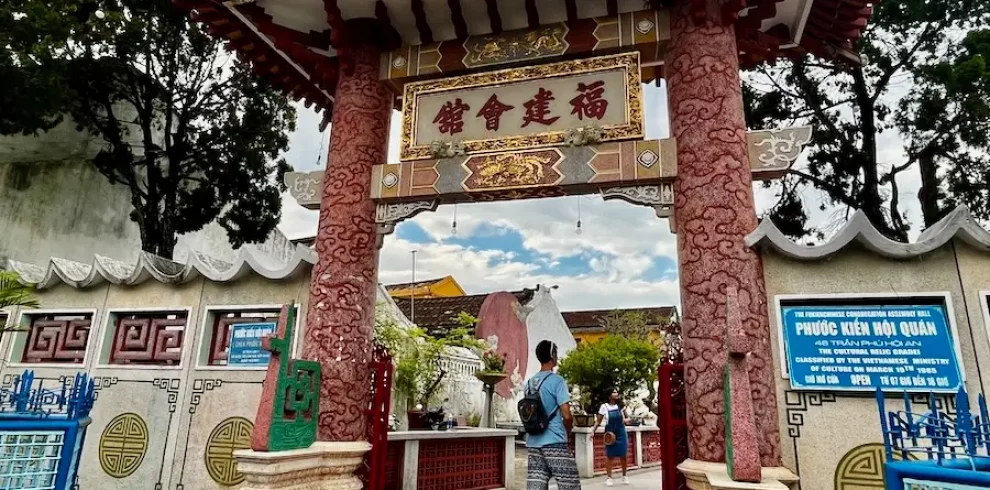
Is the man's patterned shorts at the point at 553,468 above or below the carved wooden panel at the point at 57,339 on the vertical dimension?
below

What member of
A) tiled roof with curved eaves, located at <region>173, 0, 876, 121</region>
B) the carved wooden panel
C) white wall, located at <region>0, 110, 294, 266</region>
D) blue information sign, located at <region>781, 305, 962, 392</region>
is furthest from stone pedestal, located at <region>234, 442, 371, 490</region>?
white wall, located at <region>0, 110, 294, 266</region>

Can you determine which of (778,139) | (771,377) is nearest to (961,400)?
(771,377)

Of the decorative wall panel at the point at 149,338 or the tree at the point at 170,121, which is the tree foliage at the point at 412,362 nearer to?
the decorative wall panel at the point at 149,338

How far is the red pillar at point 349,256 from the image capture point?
4.85m

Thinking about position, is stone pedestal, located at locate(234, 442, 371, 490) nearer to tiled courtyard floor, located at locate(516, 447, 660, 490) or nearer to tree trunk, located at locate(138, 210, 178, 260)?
tiled courtyard floor, located at locate(516, 447, 660, 490)

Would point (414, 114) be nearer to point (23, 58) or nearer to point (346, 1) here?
point (346, 1)

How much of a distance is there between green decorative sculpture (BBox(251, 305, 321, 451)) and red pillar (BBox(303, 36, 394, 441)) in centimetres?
21

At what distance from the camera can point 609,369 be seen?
44.7 ft

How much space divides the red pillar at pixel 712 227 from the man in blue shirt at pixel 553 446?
830 millimetres

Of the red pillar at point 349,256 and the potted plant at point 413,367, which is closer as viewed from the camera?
the red pillar at point 349,256

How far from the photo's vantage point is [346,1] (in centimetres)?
535

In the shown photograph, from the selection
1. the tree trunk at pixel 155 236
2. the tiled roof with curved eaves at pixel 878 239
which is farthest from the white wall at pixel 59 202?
the tiled roof with curved eaves at pixel 878 239

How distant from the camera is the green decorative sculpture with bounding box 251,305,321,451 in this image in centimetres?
413

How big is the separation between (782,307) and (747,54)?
2564 mm
